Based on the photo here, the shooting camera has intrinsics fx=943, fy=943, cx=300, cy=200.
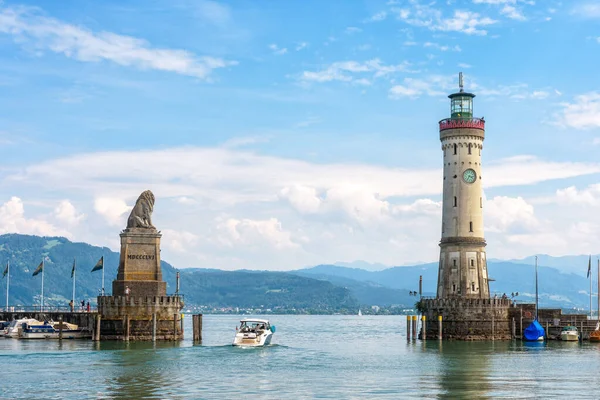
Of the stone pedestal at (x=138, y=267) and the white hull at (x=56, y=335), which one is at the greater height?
the stone pedestal at (x=138, y=267)

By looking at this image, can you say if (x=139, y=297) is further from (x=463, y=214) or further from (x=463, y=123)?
(x=463, y=123)

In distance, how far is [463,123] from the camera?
11162 cm

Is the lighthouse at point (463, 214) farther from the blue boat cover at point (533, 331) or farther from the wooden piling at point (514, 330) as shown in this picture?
the blue boat cover at point (533, 331)

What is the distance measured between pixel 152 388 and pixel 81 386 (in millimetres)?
5038

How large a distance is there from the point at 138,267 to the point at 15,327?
28.7 m

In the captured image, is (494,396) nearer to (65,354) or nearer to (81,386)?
(81,386)

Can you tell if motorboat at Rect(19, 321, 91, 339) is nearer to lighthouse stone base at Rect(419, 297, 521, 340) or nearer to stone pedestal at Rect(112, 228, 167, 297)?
stone pedestal at Rect(112, 228, 167, 297)

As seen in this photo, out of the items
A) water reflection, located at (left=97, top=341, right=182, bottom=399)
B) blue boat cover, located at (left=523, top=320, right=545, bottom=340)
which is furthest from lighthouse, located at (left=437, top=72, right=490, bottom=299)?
water reflection, located at (left=97, top=341, right=182, bottom=399)

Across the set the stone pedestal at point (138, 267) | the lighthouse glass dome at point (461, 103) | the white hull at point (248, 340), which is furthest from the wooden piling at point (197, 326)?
the lighthouse glass dome at point (461, 103)

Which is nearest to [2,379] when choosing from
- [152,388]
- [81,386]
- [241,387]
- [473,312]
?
[81,386]

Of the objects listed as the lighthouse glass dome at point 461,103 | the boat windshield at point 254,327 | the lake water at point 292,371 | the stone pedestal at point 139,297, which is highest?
the lighthouse glass dome at point 461,103

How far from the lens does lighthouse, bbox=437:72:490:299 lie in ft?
363

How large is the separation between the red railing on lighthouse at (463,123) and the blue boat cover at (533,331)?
939 inches

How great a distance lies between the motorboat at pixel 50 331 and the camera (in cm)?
11194
